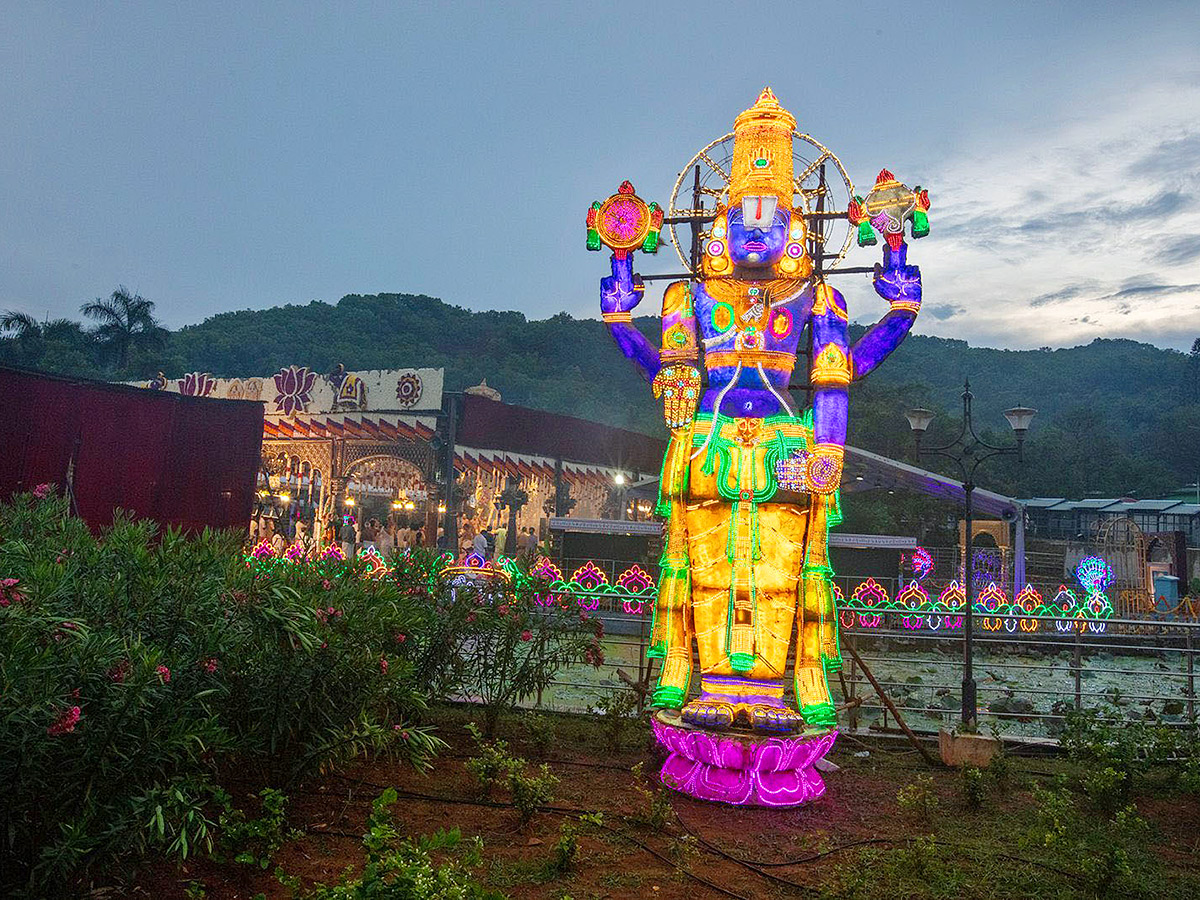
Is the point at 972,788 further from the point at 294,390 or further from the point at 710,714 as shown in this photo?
the point at 294,390

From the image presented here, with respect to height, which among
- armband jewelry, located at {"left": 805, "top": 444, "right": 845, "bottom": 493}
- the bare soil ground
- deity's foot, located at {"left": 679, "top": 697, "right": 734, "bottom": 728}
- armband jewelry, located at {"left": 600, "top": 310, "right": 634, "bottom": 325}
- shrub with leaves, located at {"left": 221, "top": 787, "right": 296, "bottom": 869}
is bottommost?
the bare soil ground

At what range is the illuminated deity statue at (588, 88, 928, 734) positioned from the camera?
6160 millimetres

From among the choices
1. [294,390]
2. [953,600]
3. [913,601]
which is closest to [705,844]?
[953,600]

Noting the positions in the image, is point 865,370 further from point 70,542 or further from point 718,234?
point 70,542

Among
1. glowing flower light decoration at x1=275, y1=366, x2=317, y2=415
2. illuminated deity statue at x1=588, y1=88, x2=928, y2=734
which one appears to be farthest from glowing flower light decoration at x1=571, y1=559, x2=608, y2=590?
glowing flower light decoration at x1=275, y1=366, x2=317, y2=415

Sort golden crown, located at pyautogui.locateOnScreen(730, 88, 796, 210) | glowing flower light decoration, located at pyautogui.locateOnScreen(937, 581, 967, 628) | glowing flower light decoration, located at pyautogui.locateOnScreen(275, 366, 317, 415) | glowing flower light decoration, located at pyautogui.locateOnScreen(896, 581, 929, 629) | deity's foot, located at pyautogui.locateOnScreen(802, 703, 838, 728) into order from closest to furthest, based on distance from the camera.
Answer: deity's foot, located at pyautogui.locateOnScreen(802, 703, 838, 728)
golden crown, located at pyautogui.locateOnScreen(730, 88, 796, 210)
glowing flower light decoration, located at pyautogui.locateOnScreen(896, 581, 929, 629)
glowing flower light decoration, located at pyautogui.locateOnScreen(937, 581, 967, 628)
glowing flower light decoration, located at pyautogui.locateOnScreen(275, 366, 317, 415)

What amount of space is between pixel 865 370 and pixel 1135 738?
3.68m

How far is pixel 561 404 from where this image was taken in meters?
42.0

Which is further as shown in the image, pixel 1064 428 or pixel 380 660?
pixel 1064 428

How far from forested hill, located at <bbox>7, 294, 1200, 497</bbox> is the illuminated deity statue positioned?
87.1 feet

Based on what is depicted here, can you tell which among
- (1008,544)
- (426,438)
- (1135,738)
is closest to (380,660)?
(1135,738)

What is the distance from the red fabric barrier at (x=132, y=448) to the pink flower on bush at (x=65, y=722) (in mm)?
11512

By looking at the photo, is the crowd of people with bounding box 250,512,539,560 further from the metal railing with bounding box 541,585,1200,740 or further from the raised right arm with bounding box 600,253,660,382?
the raised right arm with bounding box 600,253,660,382

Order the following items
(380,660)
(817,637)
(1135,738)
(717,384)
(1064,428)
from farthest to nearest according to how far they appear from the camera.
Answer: (1064,428) < (1135,738) < (717,384) < (817,637) < (380,660)
